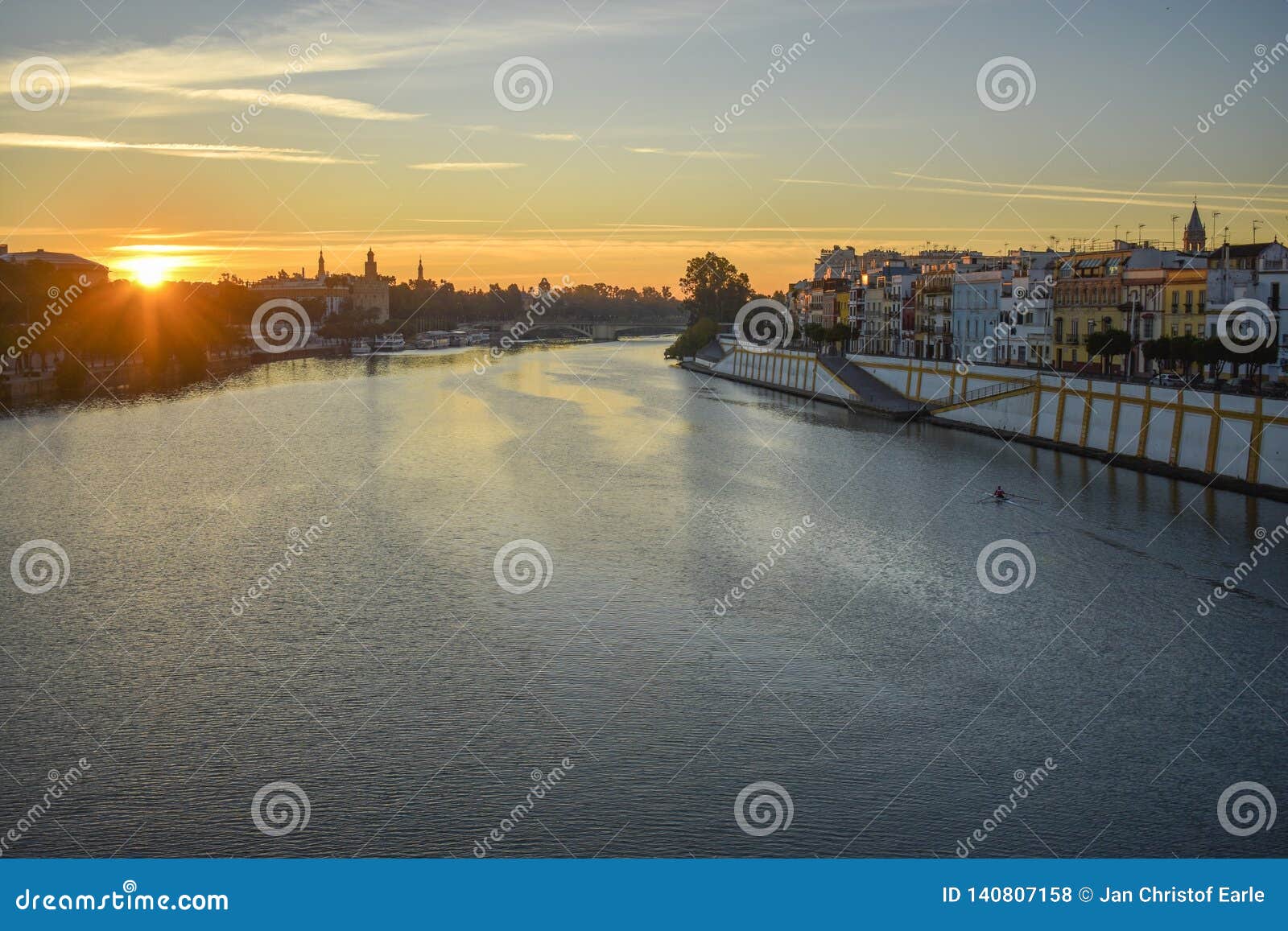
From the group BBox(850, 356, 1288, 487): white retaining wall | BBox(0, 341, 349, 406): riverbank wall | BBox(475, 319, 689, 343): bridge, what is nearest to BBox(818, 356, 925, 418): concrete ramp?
BBox(850, 356, 1288, 487): white retaining wall

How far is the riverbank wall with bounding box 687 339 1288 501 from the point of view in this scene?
2077 cm

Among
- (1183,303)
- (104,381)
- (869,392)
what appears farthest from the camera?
(104,381)

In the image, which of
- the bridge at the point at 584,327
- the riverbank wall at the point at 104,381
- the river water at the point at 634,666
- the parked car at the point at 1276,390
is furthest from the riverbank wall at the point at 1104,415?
the bridge at the point at 584,327

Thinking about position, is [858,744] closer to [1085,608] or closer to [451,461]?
[1085,608]

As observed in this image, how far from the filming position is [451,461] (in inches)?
998

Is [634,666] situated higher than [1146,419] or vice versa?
[1146,419]

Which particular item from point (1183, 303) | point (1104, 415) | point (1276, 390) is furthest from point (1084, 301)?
point (1276, 390)

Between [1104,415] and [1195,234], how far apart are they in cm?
2290

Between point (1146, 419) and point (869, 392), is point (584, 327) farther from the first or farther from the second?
point (1146, 419)

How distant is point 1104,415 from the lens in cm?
2603

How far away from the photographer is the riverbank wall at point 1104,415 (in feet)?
68.1

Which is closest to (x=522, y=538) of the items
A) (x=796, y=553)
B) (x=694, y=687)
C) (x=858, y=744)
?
(x=796, y=553)

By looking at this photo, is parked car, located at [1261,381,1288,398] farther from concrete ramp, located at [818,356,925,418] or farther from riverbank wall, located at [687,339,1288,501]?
concrete ramp, located at [818,356,925,418]

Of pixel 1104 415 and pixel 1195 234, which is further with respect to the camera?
pixel 1195 234
